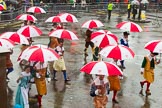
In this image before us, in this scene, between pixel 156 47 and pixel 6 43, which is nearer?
pixel 6 43

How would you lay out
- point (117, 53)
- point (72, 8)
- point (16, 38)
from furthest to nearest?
point (72, 8), point (16, 38), point (117, 53)

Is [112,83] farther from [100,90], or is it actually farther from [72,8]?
[72,8]

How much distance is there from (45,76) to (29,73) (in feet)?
3.21

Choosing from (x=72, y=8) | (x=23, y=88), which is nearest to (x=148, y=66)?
(x=23, y=88)

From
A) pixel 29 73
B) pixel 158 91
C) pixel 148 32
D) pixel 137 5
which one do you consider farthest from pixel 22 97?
pixel 137 5

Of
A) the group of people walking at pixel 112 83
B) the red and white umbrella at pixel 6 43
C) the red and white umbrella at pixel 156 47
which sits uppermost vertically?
the red and white umbrella at pixel 6 43

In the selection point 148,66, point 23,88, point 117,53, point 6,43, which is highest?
point 6,43

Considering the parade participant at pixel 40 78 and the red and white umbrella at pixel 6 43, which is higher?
the red and white umbrella at pixel 6 43

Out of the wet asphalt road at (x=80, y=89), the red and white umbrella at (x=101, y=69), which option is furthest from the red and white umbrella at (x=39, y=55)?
the wet asphalt road at (x=80, y=89)

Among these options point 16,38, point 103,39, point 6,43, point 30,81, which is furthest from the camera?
point 103,39

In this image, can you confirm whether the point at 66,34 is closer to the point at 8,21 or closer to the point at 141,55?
the point at 141,55

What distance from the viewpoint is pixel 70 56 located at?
18.1 meters

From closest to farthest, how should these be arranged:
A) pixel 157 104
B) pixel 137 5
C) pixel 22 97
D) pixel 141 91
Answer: pixel 22 97 → pixel 157 104 → pixel 141 91 → pixel 137 5

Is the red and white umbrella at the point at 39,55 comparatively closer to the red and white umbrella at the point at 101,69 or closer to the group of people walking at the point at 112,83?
the red and white umbrella at the point at 101,69
